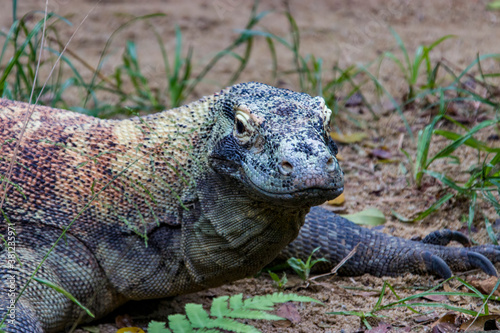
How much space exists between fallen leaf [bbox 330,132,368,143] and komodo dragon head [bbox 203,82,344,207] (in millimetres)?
2587

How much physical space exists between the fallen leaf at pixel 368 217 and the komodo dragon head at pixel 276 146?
156 cm

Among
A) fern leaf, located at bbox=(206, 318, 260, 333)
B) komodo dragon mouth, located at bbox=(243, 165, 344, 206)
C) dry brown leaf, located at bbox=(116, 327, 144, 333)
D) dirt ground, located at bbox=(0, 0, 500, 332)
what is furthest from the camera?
dirt ground, located at bbox=(0, 0, 500, 332)

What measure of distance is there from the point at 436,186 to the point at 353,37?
416 centimetres

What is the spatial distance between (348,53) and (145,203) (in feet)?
17.2

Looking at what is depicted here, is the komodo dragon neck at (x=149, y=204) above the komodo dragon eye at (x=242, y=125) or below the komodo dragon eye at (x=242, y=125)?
below

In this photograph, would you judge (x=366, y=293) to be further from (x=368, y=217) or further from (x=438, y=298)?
(x=368, y=217)

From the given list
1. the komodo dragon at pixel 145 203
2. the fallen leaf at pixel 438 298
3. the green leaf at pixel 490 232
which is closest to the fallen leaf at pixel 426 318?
the fallen leaf at pixel 438 298

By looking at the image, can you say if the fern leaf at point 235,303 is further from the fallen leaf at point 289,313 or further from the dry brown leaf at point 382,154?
the dry brown leaf at point 382,154

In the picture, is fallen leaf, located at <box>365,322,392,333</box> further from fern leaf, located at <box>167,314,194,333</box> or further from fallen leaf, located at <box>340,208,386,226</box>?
fallen leaf, located at <box>340,208,386,226</box>

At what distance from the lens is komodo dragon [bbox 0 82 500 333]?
2.87 m

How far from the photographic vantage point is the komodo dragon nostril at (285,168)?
2518 millimetres

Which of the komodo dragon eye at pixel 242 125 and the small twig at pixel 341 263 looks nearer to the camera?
the komodo dragon eye at pixel 242 125

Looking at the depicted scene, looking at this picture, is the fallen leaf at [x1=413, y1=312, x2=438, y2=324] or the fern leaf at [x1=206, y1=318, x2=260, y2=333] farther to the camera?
the fallen leaf at [x1=413, y1=312, x2=438, y2=324]

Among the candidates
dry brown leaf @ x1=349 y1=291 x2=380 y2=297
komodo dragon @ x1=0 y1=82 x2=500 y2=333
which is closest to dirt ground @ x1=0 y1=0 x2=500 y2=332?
dry brown leaf @ x1=349 y1=291 x2=380 y2=297
